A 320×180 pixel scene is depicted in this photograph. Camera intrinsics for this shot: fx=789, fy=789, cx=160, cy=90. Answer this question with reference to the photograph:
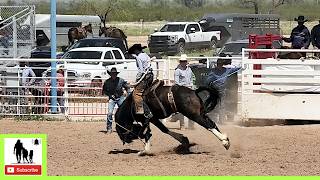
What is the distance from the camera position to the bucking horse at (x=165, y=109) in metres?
12.7

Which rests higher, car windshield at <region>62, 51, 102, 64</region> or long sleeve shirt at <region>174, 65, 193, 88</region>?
car windshield at <region>62, 51, 102, 64</region>

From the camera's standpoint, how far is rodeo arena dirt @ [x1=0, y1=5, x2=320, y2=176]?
11.7 m

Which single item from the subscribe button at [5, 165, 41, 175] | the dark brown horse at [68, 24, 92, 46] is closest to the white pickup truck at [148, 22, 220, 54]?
the dark brown horse at [68, 24, 92, 46]

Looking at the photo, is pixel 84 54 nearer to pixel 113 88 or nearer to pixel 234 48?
pixel 234 48

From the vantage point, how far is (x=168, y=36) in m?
42.4

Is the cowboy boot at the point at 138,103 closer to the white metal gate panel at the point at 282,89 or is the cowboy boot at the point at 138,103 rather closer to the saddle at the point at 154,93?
the saddle at the point at 154,93

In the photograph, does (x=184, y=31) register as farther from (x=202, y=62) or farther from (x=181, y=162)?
(x=181, y=162)

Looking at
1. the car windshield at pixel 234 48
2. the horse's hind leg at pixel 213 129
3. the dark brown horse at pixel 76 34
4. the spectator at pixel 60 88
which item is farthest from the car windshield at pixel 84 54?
the horse's hind leg at pixel 213 129

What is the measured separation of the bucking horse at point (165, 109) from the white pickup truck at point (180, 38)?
2920cm

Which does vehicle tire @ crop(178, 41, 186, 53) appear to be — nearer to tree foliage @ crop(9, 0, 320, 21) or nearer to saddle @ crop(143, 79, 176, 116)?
tree foliage @ crop(9, 0, 320, 21)

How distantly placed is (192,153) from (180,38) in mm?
29919

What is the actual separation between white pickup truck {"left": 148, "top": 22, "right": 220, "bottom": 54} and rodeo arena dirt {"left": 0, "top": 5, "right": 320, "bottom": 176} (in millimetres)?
20143

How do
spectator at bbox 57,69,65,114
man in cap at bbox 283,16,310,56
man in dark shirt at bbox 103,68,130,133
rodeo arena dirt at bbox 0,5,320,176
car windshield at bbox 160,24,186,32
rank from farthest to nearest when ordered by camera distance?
car windshield at bbox 160,24,186,32 → man in cap at bbox 283,16,310,56 → spectator at bbox 57,69,65,114 → man in dark shirt at bbox 103,68,130,133 → rodeo arena dirt at bbox 0,5,320,176

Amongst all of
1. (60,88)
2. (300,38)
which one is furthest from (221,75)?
(60,88)
